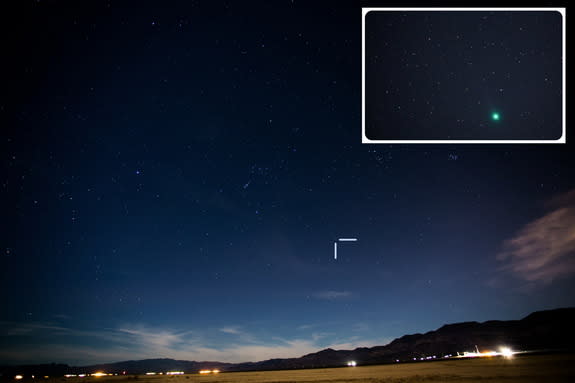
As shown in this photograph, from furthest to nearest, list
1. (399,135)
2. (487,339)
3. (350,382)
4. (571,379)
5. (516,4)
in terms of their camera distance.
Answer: (487,339) → (350,382) → (571,379) → (516,4) → (399,135)

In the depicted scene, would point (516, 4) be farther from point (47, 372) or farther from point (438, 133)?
point (47, 372)

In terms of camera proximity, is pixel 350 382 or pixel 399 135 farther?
pixel 350 382

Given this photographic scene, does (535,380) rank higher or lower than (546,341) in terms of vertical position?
higher

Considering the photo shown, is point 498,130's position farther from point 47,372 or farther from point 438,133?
point 47,372

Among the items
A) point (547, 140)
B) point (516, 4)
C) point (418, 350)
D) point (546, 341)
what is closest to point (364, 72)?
point (547, 140)

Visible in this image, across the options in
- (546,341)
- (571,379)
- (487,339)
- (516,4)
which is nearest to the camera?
(516,4)

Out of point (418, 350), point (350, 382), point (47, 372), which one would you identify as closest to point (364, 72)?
point (350, 382)

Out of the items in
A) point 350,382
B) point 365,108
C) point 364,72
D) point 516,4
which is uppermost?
point 516,4

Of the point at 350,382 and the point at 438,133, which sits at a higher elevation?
the point at 438,133

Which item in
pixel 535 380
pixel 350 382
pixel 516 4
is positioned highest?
pixel 516 4
